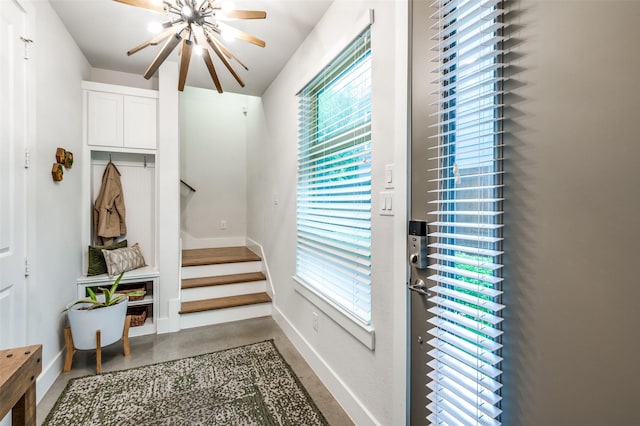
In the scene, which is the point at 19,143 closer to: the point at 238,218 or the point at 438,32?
the point at 438,32

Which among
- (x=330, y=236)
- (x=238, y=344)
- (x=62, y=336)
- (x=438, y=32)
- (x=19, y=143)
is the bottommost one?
(x=238, y=344)

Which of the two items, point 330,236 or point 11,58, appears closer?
point 11,58

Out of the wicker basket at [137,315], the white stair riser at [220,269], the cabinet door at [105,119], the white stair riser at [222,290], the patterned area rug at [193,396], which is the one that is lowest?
the patterned area rug at [193,396]

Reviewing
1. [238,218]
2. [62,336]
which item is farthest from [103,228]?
[238,218]

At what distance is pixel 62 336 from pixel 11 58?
1.99m

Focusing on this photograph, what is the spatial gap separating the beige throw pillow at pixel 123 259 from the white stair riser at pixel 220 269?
50 cm

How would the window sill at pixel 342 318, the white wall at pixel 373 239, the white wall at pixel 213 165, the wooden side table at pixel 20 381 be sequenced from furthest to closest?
1. the white wall at pixel 213 165
2. the window sill at pixel 342 318
3. the white wall at pixel 373 239
4. the wooden side table at pixel 20 381

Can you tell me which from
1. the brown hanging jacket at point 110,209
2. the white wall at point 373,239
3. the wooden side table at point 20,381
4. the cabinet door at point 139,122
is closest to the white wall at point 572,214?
the white wall at point 373,239

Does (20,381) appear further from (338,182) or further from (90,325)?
(338,182)

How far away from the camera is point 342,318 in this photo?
1.90 metres

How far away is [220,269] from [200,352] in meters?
1.15

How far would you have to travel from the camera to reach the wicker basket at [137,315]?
2.87 meters

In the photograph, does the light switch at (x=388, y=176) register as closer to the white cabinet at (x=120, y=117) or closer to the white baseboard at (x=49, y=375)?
the white baseboard at (x=49, y=375)

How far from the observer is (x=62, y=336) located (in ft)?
7.81
